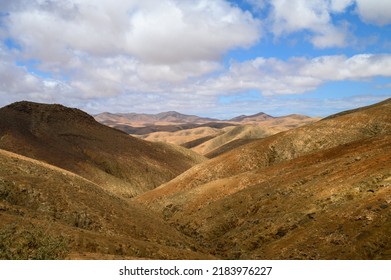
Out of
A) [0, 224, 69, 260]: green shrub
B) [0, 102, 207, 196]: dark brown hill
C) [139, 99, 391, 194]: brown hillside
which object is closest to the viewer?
[0, 224, 69, 260]: green shrub

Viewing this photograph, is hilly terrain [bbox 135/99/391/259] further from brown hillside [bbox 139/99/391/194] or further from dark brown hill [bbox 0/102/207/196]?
dark brown hill [bbox 0/102/207/196]

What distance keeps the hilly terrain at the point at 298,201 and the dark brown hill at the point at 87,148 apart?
29.9m

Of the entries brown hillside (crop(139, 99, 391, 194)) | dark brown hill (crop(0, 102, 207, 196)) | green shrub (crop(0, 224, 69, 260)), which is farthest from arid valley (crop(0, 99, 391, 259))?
dark brown hill (crop(0, 102, 207, 196))

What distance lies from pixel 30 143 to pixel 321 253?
85024mm

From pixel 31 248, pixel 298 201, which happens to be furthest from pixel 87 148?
pixel 31 248

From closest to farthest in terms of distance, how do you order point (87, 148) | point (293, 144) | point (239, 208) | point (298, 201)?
point (298, 201) < point (239, 208) < point (293, 144) < point (87, 148)

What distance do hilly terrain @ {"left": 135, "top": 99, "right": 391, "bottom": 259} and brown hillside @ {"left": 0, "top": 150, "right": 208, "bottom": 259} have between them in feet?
17.9

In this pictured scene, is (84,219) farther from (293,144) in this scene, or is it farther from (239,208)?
(293,144)

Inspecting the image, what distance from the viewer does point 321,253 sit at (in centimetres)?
2162

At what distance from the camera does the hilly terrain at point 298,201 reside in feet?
73.1

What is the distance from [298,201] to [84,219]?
64.4ft

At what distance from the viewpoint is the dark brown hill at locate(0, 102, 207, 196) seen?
85375 mm

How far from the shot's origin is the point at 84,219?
102ft
